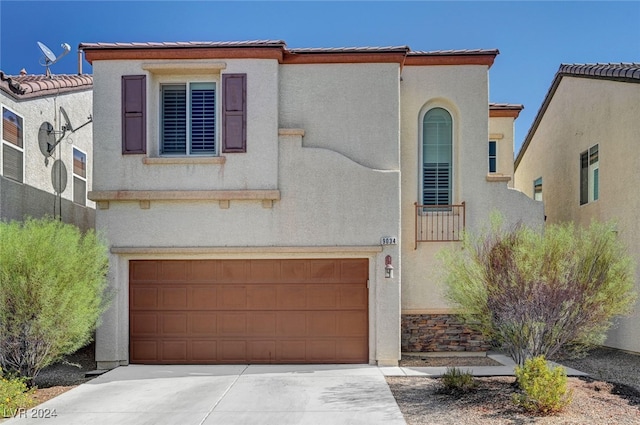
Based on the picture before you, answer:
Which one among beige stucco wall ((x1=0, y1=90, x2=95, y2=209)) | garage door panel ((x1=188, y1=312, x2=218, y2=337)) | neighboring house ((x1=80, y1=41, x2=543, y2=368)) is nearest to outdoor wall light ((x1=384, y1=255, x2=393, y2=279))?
neighboring house ((x1=80, y1=41, x2=543, y2=368))

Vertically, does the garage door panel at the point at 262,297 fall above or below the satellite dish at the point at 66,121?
below

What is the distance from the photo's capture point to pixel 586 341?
8.66 m

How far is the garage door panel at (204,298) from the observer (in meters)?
11.0

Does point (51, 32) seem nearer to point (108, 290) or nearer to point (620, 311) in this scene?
point (108, 290)

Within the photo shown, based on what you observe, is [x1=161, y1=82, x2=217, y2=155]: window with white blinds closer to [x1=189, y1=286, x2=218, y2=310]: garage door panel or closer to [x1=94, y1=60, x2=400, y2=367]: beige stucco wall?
[x1=94, y1=60, x2=400, y2=367]: beige stucco wall

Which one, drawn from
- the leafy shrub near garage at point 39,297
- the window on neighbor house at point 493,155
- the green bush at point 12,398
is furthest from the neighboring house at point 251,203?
the window on neighbor house at point 493,155

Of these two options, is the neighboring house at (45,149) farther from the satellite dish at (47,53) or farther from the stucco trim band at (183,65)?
the stucco trim band at (183,65)

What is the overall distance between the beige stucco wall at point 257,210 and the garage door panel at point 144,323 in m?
0.20

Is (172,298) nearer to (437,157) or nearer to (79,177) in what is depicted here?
(79,177)

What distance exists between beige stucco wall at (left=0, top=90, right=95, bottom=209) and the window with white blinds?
3.39 m

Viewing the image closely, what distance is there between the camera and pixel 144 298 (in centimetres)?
1105

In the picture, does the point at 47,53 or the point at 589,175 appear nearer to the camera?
the point at 47,53

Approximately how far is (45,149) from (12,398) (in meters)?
6.83

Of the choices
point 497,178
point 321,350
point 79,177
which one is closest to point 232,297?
point 321,350
